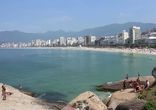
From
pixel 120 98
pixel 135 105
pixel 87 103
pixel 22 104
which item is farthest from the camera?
pixel 22 104

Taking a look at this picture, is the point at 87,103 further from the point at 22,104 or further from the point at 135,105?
the point at 22,104

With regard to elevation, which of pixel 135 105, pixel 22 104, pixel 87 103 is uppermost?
pixel 135 105

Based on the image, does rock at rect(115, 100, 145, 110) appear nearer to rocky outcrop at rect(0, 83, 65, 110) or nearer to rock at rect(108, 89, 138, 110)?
rock at rect(108, 89, 138, 110)

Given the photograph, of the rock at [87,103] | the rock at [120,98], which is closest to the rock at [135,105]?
the rock at [87,103]

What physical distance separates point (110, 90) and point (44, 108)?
14.6 metres

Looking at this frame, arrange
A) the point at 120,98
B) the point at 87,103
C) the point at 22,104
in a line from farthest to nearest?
the point at 22,104 < the point at 120,98 < the point at 87,103

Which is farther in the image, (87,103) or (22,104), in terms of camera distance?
(22,104)

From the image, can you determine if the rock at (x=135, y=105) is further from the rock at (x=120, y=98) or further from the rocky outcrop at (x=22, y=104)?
the rocky outcrop at (x=22, y=104)

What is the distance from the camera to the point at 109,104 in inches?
1197

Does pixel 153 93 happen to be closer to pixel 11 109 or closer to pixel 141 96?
pixel 141 96

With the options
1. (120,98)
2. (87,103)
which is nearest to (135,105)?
(87,103)

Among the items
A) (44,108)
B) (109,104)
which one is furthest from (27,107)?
(109,104)

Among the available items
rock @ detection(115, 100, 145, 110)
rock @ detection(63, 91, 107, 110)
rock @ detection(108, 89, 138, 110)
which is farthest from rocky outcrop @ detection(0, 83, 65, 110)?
rock @ detection(115, 100, 145, 110)

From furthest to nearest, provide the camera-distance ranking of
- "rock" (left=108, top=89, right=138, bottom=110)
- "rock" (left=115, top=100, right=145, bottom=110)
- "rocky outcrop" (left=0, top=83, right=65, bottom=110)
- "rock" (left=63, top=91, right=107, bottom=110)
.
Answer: "rocky outcrop" (left=0, top=83, right=65, bottom=110)
"rock" (left=108, top=89, right=138, bottom=110)
"rock" (left=63, top=91, right=107, bottom=110)
"rock" (left=115, top=100, right=145, bottom=110)
